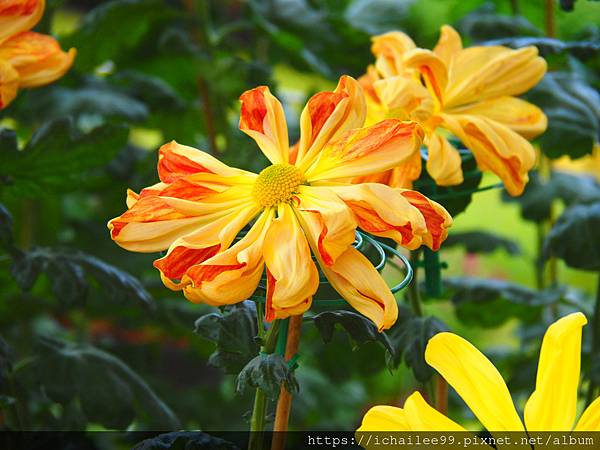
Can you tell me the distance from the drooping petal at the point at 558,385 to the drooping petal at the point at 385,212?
0.07 metres

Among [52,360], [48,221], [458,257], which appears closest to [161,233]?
[52,360]

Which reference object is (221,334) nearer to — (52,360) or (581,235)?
(52,360)

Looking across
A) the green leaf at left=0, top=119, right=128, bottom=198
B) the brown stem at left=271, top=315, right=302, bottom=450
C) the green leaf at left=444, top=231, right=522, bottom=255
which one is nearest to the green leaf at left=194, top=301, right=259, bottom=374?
the brown stem at left=271, top=315, right=302, bottom=450

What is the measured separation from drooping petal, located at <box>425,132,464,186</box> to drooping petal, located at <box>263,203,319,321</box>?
12 cm

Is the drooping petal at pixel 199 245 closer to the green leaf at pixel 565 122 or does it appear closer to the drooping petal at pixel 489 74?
the drooping petal at pixel 489 74

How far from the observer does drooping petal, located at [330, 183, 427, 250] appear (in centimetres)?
36

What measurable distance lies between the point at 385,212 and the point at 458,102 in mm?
164

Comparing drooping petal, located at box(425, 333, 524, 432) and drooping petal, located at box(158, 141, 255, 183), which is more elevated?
drooping petal, located at box(158, 141, 255, 183)

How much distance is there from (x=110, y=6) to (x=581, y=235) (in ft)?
1.68

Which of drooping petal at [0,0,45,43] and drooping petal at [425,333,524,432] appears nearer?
drooping petal at [425,333,524,432]

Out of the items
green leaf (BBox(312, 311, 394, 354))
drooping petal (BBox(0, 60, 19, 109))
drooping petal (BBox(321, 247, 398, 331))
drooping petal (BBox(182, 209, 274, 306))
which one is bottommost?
green leaf (BBox(312, 311, 394, 354))

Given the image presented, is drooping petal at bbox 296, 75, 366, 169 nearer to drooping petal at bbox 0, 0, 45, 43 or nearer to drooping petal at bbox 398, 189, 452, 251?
drooping petal at bbox 398, 189, 452, 251

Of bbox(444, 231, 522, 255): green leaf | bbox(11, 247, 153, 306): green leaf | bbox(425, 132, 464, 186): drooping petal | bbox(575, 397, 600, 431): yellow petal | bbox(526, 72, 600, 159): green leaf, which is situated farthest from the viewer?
bbox(444, 231, 522, 255): green leaf

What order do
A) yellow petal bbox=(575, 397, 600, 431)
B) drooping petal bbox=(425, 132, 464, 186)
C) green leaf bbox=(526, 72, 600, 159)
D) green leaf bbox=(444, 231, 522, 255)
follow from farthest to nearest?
green leaf bbox=(444, 231, 522, 255) → green leaf bbox=(526, 72, 600, 159) → drooping petal bbox=(425, 132, 464, 186) → yellow petal bbox=(575, 397, 600, 431)
